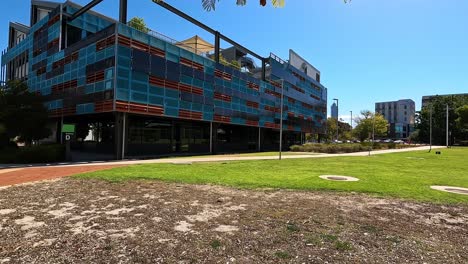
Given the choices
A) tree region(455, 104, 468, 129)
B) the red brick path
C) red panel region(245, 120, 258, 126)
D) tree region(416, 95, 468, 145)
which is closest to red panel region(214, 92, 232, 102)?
red panel region(245, 120, 258, 126)

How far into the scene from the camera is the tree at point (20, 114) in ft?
92.5

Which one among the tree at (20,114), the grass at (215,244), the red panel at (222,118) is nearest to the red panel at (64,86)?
the tree at (20,114)

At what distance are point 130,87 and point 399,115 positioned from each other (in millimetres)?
169126

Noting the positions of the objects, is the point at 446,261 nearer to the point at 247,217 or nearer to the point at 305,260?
the point at 305,260

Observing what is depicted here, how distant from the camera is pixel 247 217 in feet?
22.4

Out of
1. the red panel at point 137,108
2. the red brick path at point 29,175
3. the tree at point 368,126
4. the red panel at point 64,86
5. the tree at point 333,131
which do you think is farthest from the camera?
the tree at point 333,131

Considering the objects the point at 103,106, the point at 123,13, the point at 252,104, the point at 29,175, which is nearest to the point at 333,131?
the point at 252,104

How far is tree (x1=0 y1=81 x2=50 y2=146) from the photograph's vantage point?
92.5 feet

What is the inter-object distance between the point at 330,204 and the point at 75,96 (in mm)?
30414

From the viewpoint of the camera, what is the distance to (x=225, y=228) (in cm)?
602

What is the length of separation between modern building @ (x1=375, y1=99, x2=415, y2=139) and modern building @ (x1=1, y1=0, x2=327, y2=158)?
125 metres

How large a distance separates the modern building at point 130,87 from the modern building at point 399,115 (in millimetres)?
125414

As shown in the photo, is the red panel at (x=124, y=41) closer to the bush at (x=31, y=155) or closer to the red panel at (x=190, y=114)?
the red panel at (x=190, y=114)

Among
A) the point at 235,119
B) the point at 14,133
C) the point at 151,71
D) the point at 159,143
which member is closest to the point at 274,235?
the point at 151,71
